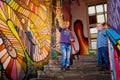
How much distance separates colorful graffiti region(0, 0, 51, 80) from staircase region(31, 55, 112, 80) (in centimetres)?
47

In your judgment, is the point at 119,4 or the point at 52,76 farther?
the point at 52,76

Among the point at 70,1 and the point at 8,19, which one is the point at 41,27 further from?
the point at 70,1

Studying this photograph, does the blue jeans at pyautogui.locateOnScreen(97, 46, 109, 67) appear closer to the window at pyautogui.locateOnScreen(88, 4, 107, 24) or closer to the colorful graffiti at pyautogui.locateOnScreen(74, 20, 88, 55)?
the colorful graffiti at pyautogui.locateOnScreen(74, 20, 88, 55)

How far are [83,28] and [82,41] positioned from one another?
22.7 inches

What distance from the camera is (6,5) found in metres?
5.41

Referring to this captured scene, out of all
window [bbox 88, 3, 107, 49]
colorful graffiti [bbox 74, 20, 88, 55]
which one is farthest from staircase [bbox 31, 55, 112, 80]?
window [bbox 88, 3, 107, 49]

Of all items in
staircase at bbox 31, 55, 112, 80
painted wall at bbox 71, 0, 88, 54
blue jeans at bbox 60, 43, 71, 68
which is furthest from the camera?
painted wall at bbox 71, 0, 88, 54

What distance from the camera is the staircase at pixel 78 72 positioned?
535cm

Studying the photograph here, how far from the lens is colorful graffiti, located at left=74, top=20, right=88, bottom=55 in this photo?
9.33 meters

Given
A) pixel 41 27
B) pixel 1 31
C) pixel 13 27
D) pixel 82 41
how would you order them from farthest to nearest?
pixel 82 41 < pixel 41 27 < pixel 13 27 < pixel 1 31

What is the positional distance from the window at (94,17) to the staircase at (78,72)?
2332 millimetres

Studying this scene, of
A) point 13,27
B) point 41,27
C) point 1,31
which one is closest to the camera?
point 1,31

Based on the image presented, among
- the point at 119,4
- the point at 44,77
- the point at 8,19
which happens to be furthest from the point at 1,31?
the point at 119,4

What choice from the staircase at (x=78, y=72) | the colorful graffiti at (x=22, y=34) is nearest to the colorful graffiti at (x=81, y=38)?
the staircase at (x=78, y=72)
